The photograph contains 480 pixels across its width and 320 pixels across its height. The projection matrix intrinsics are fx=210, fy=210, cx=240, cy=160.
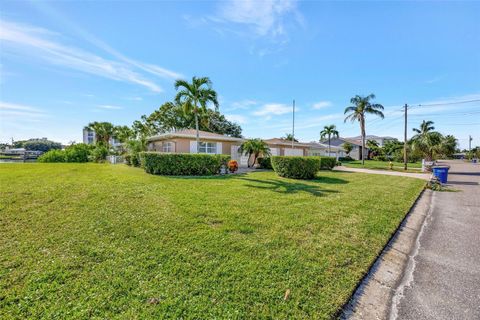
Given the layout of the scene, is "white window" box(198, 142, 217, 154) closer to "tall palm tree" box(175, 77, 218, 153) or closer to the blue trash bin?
"tall palm tree" box(175, 77, 218, 153)

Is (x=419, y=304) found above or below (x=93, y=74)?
below

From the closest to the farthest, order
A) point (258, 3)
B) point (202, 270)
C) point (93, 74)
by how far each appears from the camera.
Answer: point (202, 270) < point (258, 3) < point (93, 74)

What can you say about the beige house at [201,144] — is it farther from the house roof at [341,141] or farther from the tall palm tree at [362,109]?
the house roof at [341,141]

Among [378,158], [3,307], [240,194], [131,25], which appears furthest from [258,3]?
[378,158]

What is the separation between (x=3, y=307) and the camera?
2328mm

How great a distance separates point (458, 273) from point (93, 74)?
1669 centimetres

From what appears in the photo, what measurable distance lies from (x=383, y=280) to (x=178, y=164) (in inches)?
432

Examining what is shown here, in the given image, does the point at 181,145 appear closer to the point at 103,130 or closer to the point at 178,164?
the point at 178,164

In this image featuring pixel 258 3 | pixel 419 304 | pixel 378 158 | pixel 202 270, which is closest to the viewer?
pixel 419 304

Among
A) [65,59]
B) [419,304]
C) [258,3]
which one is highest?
[258,3]

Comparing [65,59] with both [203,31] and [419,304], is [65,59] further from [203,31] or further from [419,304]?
[419,304]

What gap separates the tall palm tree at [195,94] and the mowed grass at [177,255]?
10.1 meters

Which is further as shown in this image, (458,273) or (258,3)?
(258,3)

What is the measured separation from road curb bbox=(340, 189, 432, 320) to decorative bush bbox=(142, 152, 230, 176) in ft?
32.8
